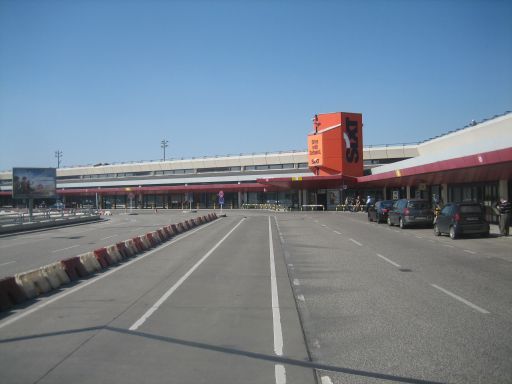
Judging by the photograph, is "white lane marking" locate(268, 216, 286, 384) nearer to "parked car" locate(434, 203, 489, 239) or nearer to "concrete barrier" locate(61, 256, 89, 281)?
"concrete barrier" locate(61, 256, 89, 281)

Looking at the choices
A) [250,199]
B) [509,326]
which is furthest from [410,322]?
[250,199]

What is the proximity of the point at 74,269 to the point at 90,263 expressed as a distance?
1.04 metres

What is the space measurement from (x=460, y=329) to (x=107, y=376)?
15.6 feet

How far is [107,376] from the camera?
17.7 ft

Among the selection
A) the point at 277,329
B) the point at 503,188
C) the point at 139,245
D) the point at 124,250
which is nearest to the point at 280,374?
the point at 277,329

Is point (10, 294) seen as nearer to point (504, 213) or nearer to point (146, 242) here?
point (146, 242)

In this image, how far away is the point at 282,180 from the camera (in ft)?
194

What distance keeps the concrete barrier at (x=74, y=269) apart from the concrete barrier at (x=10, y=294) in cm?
235

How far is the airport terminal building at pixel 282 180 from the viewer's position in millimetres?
32069

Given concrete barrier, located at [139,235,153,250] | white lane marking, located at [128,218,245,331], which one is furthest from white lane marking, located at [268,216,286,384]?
concrete barrier, located at [139,235,153,250]

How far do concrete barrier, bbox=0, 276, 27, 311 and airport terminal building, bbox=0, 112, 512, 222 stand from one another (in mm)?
20580

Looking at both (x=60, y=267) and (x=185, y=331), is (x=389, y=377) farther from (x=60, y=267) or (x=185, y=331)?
(x=60, y=267)

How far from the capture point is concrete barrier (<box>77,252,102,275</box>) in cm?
1334

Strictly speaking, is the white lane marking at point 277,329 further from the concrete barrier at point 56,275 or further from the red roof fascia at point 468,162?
the red roof fascia at point 468,162
